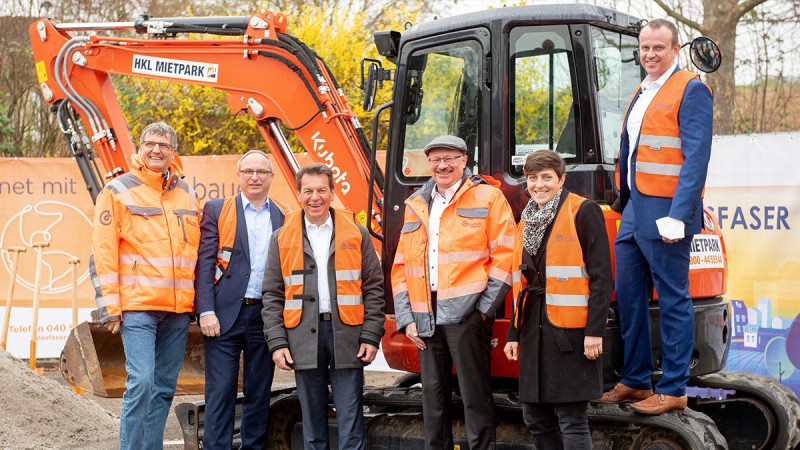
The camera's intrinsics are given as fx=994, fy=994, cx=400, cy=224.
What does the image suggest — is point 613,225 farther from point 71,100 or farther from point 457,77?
point 71,100

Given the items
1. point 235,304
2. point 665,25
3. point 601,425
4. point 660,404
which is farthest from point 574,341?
point 235,304

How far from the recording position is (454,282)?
17.4 feet

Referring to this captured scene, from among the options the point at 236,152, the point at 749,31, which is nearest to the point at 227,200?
the point at 236,152

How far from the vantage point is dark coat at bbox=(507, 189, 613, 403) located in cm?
500

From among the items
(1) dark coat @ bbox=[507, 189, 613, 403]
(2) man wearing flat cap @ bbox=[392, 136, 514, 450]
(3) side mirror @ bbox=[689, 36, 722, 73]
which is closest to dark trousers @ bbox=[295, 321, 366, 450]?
(2) man wearing flat cap @ bbox=[392, 136, 514, 450]

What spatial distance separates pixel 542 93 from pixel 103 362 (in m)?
3.84

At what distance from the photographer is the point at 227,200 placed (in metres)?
6.16

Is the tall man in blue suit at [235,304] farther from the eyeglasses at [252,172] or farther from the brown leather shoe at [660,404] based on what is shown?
the brown leather shoe at [660,404]

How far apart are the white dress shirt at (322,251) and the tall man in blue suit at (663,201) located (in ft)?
5.33

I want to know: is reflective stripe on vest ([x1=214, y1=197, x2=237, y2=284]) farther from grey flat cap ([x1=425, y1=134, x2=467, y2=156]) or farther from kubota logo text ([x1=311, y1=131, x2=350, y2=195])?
grey flat cap ([x1=425, y1=134, x2=467, y2=156])

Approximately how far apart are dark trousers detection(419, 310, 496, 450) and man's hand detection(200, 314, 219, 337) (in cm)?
127

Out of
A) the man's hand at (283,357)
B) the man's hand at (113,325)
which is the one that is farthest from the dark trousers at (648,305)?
the man's hand at (113,325)

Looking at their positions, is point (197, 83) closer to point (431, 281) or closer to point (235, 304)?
point (235, 304)

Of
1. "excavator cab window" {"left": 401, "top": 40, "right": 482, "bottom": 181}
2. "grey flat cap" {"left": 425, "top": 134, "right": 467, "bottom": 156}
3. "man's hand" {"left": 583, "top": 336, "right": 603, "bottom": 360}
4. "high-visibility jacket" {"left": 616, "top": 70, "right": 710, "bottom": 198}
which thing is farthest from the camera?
"excavator cab window" {"left": 401, "top": 40, "right": 482, "bottom": 181}
